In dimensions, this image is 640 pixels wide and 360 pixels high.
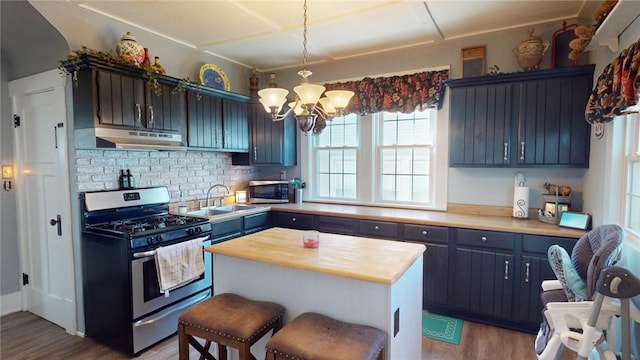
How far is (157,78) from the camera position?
9.82 feet

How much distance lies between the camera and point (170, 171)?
3.53m

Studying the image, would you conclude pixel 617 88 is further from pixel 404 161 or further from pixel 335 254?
pixel 404 161

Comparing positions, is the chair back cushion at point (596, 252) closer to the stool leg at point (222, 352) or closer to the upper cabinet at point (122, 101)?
the stool leg at point (222, 352)

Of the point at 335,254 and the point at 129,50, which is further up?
the point at 129,50

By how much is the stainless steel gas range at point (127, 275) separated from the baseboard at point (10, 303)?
3.66 feet

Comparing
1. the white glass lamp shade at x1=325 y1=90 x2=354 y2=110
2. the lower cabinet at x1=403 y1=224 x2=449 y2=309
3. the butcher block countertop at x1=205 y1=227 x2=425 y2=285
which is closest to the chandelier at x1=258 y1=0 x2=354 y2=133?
the white glass lamp shade at x1=325 y1=90 x2=354 y2=110

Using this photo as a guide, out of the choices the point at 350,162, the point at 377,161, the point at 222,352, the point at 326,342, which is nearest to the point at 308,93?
the point at 326,342

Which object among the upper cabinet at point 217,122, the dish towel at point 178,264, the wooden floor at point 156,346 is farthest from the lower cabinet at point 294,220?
the wooden floor at point 156,346

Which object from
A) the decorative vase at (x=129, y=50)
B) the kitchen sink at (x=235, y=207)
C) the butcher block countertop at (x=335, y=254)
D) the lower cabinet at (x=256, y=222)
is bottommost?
the lower cabinet at (x=256, y=222)

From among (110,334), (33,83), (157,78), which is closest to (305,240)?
(110,334)

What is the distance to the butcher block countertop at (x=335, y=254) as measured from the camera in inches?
66.7

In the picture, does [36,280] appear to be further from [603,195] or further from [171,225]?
[603,195]

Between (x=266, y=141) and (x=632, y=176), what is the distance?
348 cm

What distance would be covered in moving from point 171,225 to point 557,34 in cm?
378
